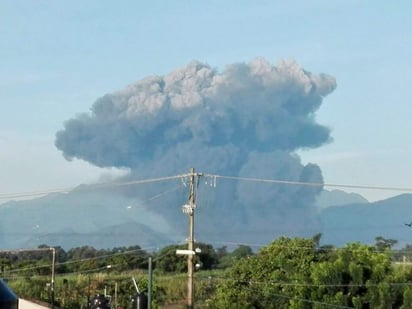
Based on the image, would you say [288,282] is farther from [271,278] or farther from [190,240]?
[190,240]

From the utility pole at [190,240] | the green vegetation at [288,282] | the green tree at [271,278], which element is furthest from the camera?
the green tree at [271,278]

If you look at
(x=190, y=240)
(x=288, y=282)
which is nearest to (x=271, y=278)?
(x=288, y=282)

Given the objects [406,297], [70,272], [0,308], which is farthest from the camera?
[70,272]

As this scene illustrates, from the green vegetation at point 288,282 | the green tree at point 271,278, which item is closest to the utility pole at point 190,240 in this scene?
the green vegetation at point 288,282

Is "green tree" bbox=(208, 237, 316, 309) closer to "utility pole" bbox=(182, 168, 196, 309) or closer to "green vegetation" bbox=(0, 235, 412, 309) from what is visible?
"green vegetation" bbox=(0, 235, 412, 309)

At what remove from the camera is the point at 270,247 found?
3049 inches

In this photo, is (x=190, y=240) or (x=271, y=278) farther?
(x=271, y=278)

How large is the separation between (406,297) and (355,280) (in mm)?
3729

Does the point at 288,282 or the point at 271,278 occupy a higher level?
the point at 271,278

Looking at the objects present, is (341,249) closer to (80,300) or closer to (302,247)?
(302,247)

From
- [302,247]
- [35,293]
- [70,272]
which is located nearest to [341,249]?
[302,247]

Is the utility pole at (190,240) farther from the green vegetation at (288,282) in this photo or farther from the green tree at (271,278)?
the green tree at (271,278)

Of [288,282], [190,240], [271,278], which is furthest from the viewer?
[271,278]

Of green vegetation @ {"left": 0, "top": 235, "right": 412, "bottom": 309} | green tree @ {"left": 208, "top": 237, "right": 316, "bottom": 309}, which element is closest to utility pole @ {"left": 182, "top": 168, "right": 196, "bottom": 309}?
green vegetation @ {"left": 0, "top": 235, "right": 412, "bottom": 309}
